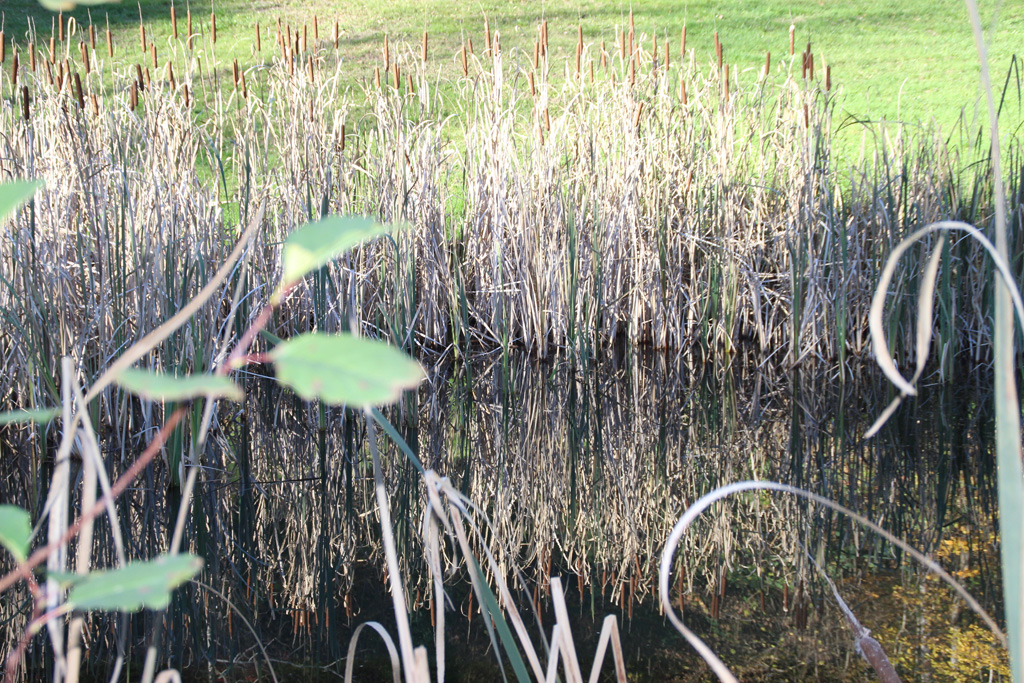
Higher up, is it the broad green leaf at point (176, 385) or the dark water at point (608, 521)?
the broad green leaf at point (176, 385)

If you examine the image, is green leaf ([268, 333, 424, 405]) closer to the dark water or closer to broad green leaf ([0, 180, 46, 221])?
broad green leaf ([0, 180, 46, 221])

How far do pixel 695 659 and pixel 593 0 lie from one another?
445 inches

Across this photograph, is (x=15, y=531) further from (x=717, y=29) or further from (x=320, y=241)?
(x=717, y=29)

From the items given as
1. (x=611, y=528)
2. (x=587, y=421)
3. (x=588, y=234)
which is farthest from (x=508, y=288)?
(x=611, y=528)

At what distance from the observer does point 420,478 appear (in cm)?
220

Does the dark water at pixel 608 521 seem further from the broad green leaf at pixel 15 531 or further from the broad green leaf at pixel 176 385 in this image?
→ the broad green leaf at pixel 176 385

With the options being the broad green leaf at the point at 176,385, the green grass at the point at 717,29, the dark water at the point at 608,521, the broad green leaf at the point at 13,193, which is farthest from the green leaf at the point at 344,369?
the green grass at the point at 717,29

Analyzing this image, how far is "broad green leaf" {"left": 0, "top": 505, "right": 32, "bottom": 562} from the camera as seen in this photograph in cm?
35

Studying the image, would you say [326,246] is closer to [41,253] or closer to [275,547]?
[275,547]

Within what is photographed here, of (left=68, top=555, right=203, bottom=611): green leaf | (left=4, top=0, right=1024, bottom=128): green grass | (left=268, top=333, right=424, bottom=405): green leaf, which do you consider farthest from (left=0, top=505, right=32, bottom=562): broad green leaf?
(left=4, top=0, right=1024, bottom=128): green grass

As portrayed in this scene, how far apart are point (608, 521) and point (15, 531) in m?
1.62

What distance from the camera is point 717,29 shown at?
986 cm

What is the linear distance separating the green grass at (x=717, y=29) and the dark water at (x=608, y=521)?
242 inches

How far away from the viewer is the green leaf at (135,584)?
13.2 inches
